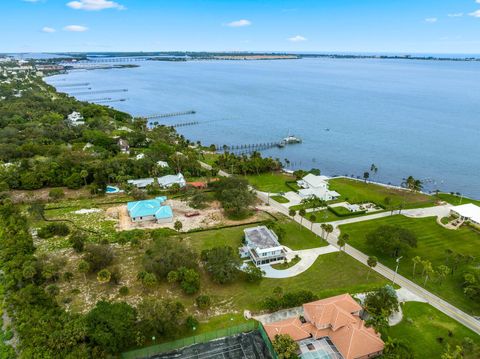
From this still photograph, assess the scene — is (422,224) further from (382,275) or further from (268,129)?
(268,129)

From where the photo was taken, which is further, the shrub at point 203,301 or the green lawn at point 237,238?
the green lawn at point 237,238

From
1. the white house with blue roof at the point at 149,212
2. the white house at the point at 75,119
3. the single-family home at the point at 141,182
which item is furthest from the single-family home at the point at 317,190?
the white house at the point at 75,119

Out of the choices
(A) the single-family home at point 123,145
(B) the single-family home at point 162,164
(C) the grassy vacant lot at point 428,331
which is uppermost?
(A) the single-family home at point 123,145

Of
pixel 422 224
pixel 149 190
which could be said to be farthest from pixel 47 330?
pixel 422 224

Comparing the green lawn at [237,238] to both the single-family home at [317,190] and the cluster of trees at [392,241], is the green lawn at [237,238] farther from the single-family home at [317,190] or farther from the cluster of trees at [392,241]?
the single-family home at [317,190]

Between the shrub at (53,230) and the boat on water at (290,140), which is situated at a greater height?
the boat on water at (290,140)

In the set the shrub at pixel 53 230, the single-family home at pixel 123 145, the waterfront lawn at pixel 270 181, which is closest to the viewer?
the shrub at pixel 53 230
